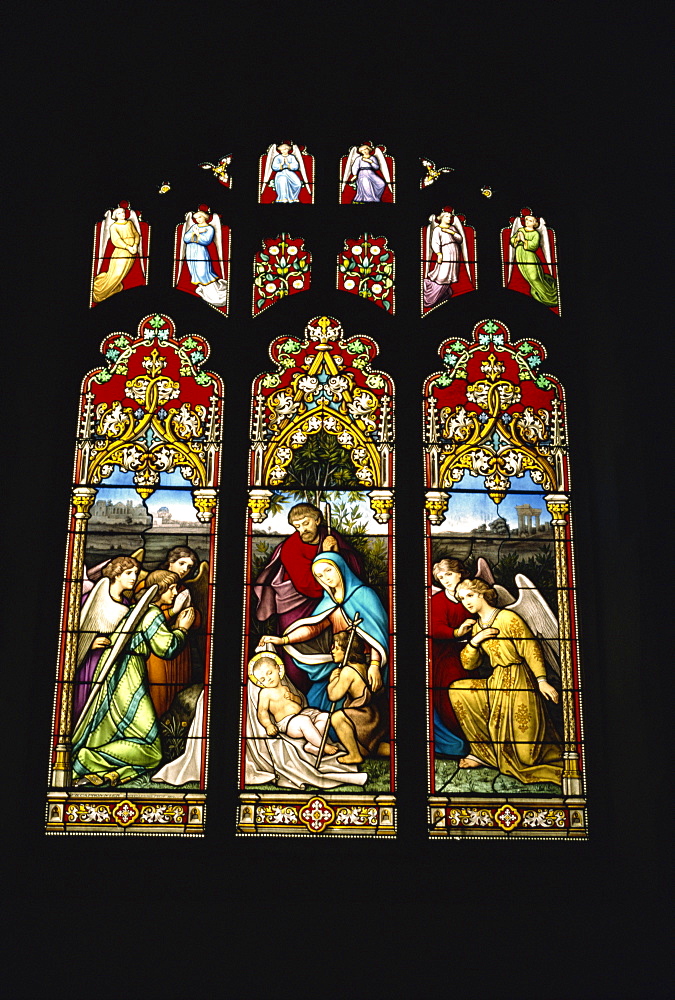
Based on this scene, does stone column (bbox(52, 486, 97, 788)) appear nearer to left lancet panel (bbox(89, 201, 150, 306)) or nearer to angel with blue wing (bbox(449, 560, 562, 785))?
left lancet panel (bbox(89, 201, 150, 306))

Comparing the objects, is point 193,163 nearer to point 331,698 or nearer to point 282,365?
point 282,365

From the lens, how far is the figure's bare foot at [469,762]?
215 inches

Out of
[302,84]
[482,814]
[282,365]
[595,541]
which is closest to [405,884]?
[482,814]

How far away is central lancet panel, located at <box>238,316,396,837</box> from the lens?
542 centimetres

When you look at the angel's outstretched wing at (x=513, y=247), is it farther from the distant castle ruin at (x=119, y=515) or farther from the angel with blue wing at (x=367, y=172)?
the distant castle ruin at (x=119, y=515)

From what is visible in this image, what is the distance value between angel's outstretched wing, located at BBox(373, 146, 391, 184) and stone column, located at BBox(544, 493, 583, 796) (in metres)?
1.91

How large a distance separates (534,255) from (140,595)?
264 cm

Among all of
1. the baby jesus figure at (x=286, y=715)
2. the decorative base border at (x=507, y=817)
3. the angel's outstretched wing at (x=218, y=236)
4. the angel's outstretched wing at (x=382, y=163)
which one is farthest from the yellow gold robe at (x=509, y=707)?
the angel's outstretched wing at (x=382, y=163)

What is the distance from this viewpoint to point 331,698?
218 inches

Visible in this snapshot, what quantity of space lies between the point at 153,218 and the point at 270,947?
3610mm

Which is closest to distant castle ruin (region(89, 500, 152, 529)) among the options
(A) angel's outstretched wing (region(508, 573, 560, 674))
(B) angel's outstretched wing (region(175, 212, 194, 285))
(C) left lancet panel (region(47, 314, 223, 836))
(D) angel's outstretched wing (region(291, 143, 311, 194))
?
(C) left lancet panel (region(47, 314, 223, 836))

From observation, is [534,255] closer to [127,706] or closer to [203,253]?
[203,253]

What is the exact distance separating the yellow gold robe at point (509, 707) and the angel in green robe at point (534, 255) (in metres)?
1.71

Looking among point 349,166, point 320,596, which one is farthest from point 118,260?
point 320,596
